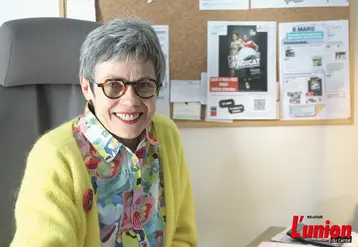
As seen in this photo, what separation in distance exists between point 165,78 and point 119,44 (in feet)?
2.29

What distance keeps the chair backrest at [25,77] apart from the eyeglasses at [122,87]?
0.89 ft

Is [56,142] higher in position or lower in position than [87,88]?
lower

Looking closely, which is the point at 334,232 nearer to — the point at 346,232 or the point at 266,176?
the point at 346,232

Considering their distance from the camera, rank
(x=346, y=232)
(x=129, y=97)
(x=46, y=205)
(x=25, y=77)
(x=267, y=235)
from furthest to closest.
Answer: (x=267, y=235)
(x=346, y=232)
(x=25, y=77)
(x=129, y=97)
(x=46, y=205)

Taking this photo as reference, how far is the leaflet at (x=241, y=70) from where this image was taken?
1830 mm

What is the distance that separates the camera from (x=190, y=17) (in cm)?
182

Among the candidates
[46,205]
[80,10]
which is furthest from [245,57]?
[46,205]

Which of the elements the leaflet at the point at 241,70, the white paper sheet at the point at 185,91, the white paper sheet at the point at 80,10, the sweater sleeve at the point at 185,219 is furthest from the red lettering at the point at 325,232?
the white paper sheet at the point at 80,10

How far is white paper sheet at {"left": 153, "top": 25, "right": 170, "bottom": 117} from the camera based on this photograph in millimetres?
1817

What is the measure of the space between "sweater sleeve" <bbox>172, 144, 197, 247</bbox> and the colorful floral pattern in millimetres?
141

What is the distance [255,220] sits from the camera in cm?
192

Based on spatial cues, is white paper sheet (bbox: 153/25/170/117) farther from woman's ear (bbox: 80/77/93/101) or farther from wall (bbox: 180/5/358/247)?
woman's ear (bbox: 80/77/93/101)

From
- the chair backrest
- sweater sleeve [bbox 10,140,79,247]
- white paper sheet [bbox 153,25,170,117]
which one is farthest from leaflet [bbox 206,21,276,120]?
sweater sleeve [bbox 10,140,79,247]

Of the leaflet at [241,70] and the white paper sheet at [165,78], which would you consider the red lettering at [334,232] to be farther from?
the white paper sheet at [165,78]
